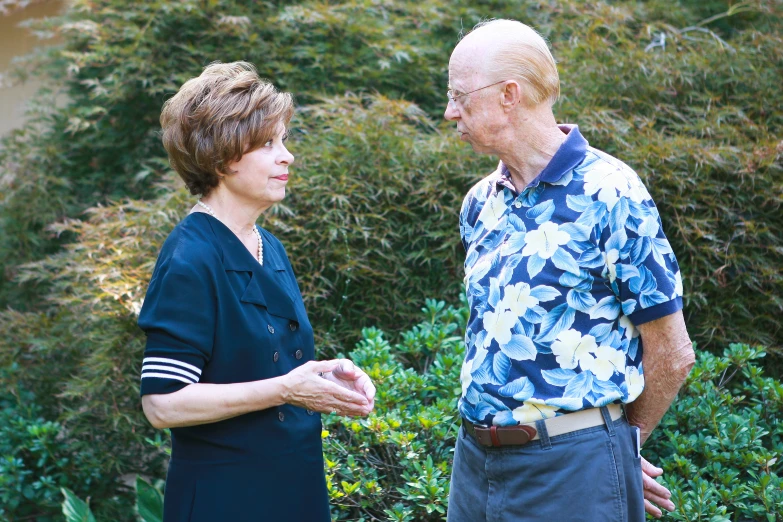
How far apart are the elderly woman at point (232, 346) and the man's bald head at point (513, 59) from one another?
0.60 meters

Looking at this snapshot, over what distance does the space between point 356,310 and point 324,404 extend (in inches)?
82.8

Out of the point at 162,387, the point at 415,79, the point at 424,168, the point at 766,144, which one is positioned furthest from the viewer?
the point at 415,79

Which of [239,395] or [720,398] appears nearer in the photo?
[239,395]

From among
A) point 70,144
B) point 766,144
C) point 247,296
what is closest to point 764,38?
point 766,144

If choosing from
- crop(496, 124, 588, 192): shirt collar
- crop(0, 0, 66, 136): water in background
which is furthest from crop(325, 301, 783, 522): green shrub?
crop(0, 0, 66, 136): water in background

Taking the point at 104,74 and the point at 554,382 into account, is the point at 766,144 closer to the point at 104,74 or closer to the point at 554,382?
the point at 554,382

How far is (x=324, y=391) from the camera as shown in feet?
7.16

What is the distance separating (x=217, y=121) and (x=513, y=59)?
873 millimetres

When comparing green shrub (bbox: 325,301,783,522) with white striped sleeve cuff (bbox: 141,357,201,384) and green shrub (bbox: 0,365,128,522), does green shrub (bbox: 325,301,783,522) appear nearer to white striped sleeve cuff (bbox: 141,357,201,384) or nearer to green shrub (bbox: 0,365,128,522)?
white striped sleeve cuff (bbox: 141,357,201,384)

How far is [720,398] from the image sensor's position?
3.39 metres

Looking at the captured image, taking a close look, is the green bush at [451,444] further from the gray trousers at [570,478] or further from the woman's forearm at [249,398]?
the woman's forearm at [249,398]

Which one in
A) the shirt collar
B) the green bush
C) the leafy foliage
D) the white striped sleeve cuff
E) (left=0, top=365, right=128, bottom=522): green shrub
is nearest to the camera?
the white striped sleeve cuff

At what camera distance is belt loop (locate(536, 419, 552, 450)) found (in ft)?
7.17

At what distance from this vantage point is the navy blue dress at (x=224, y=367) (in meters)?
2.13
